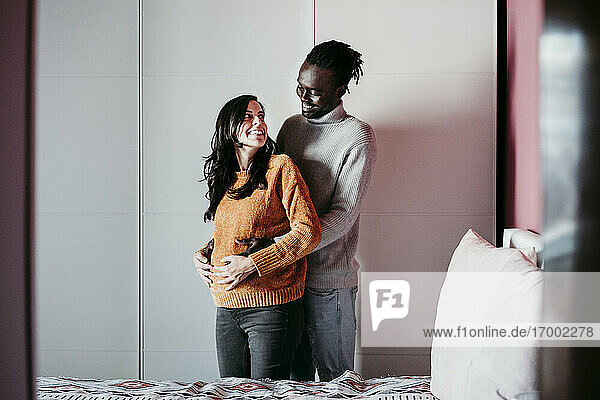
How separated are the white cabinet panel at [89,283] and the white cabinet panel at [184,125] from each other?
243 mm

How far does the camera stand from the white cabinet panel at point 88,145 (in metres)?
2.87

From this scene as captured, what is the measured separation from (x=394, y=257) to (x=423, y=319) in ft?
0.94

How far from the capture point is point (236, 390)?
5.65ft

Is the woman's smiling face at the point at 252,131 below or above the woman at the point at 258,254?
above

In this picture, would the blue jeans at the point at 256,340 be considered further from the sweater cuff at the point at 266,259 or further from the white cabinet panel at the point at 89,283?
the white cabinet panel at the point at 89,283

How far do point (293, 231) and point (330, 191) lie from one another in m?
0.32

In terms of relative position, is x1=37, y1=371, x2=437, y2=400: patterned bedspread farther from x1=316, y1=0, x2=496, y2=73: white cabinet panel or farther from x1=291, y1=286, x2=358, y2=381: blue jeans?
x1=316, y1=0, x2=496, y2=73: white cabinet panel

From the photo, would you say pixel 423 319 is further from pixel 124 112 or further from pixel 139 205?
pixel 124 112

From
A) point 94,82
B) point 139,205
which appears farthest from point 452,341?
point 94,82

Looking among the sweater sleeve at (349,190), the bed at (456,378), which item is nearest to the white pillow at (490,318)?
the bed at (456,378)

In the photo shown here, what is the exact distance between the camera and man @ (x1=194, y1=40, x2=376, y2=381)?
8.02 feet

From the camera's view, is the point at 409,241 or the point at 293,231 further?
the point at 409,241

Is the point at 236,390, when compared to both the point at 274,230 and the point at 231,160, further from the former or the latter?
the point at 231,160

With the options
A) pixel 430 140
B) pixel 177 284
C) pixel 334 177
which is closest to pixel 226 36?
pixel 334 177
